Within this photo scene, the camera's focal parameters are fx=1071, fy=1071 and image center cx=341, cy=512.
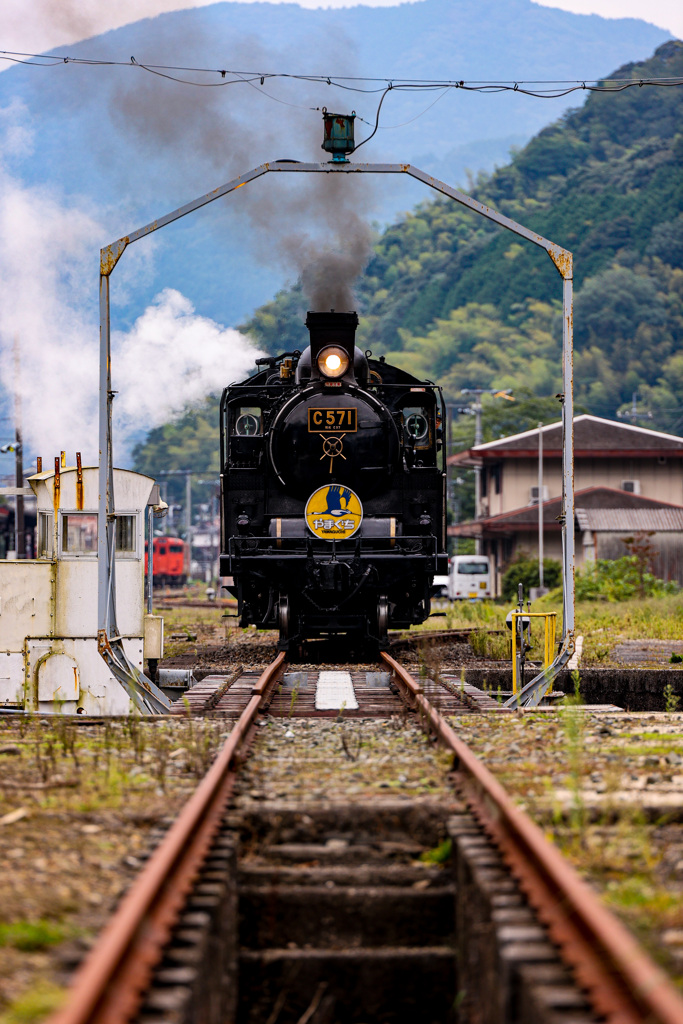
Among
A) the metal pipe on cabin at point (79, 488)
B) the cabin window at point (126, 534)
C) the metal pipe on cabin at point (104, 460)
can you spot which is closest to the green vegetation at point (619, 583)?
the cabin window at point (126, 534)

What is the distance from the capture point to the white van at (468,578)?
143 feet

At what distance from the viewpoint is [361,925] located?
447 cm

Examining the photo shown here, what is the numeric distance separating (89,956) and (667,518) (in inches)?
1452

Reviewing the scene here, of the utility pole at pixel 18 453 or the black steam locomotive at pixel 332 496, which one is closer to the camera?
the black steam locomotive at pixel 332 496

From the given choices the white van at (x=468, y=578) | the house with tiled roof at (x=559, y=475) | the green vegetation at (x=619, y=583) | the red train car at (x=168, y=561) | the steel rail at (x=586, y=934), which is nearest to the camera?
the steel rail at (x=586, y=934)

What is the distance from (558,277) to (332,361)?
8640 centimetres

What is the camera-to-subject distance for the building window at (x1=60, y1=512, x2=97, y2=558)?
13.3m

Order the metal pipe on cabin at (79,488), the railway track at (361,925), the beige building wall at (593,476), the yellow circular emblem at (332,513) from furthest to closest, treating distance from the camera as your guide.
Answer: the beige building wall at (593,476)
the metal pipe on cabin at (79,488)
the yellow circular emblem at (332,513)
the railway track at (361,925)

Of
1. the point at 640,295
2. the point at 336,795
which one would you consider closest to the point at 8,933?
the point at 336,795

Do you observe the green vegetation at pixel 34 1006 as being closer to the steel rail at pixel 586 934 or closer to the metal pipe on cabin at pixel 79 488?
the steel rail at pixel 586 934

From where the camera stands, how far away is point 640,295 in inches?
3573

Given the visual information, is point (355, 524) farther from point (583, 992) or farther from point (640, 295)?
point (640, 295)

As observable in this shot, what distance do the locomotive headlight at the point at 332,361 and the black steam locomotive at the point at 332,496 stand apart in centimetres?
1

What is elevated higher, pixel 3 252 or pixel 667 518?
pixel 3 252
